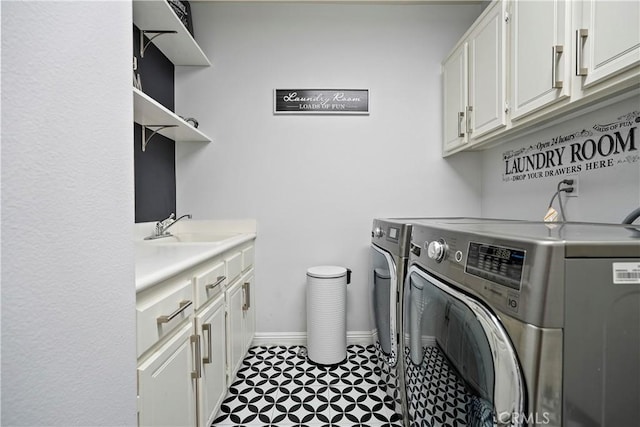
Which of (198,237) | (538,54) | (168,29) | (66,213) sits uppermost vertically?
(168,29)

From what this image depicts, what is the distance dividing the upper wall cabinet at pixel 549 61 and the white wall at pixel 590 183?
97mm

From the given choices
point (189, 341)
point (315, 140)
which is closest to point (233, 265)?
point (189, 341)

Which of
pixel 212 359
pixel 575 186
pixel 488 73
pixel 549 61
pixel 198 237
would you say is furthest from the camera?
pixel 198 237

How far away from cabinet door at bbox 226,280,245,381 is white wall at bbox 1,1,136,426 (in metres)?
1.01

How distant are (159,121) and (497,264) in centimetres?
184

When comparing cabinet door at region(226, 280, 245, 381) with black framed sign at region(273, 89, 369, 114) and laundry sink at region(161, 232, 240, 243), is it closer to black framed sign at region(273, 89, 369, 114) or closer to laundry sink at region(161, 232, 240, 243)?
laundry sink at region(161, 232, 240, 243)

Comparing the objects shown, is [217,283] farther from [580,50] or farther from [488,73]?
[488,73]

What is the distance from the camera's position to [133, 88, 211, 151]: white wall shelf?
141 centimetres

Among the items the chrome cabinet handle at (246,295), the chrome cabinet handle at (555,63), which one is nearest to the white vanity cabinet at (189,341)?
the chrome cabinet handle at (246,295)

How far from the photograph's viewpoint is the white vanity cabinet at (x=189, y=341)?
2.66 feet

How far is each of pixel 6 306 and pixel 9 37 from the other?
33 centimetres

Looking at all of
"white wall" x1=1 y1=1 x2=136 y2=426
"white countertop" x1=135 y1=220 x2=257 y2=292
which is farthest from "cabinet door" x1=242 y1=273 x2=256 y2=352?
"white wall" x1=1 y1=1 x2=136 y2=426

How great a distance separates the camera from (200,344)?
1.16 metres

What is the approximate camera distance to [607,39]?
0.95 metres
